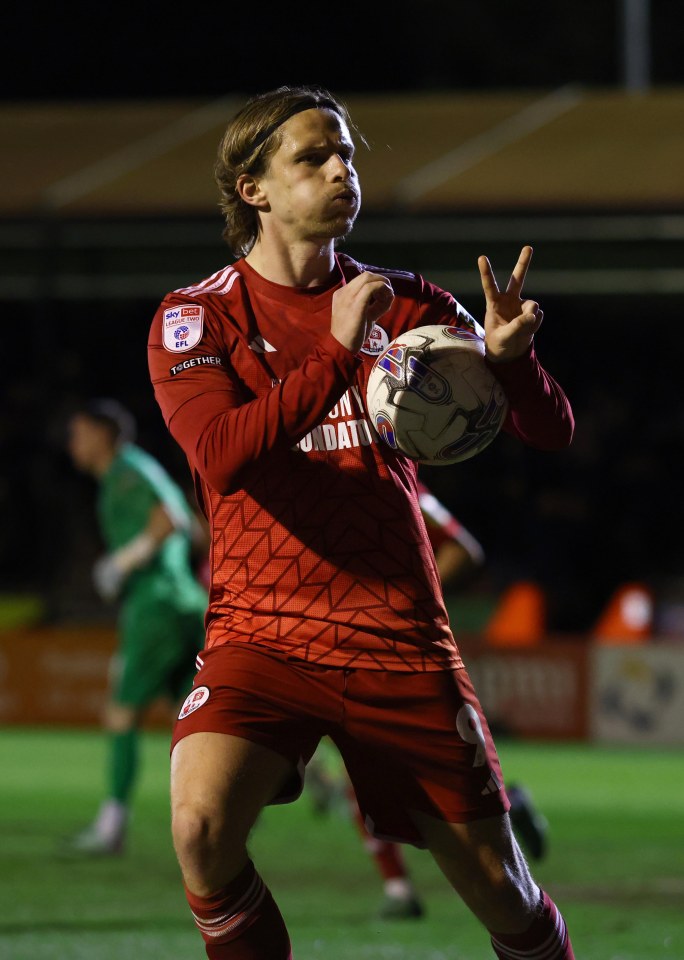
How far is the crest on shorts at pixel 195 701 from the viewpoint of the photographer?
3654 millimetres

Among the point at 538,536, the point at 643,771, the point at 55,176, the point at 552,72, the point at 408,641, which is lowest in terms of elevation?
the point at 643,771

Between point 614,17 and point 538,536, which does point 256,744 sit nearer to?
point 538,536

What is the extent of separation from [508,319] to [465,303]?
1611 centimetres

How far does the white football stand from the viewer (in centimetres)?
368

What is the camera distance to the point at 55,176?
15789 millimetres

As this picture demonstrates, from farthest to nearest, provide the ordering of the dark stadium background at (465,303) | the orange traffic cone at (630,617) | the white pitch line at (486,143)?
the dark stadium background at (465,303) < the white pitch line at (486,143) < the orange traffic cone at (630,617)

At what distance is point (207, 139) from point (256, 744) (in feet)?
44.0

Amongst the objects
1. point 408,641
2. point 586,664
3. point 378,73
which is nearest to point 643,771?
point 586,664

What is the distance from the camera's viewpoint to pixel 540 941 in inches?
145

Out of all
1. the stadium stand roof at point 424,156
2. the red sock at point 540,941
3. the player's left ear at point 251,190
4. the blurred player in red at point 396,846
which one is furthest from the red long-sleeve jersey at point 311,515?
the stadium stand roof at point 424,156

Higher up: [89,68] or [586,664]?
[89,68]

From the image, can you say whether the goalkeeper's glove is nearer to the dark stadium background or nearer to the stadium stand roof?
the dark stadium background

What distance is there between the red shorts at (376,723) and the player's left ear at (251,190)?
1033 mm

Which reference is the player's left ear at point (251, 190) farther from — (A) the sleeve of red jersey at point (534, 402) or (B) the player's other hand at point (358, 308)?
(A) the sleeve of red jersey at point (534, 402)
